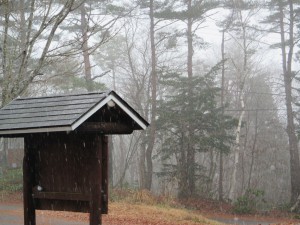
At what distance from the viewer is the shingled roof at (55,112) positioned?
6.10 metres

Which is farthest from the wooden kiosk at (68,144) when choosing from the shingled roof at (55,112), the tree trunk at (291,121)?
the tree trunk at (291,121)

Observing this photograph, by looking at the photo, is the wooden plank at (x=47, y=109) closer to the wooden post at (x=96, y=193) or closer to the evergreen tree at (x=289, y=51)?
the wooden post at (x=96, y=193)

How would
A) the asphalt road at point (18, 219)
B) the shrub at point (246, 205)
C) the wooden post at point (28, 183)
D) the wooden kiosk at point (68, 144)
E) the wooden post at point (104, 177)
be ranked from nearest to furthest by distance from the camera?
the wooden kiosk at point (68, 144) < the wooden post at point (104, 177) < the wooden post at point (28, 183) < the asphalt road at point (18, 219) < the shrub at point (246, 205)

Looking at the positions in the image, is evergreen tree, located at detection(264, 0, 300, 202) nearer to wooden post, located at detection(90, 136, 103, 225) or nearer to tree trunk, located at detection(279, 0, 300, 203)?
tree trunk, located at detection(279, 0, 300, 203)

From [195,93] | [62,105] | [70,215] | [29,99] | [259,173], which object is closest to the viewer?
[62,105]

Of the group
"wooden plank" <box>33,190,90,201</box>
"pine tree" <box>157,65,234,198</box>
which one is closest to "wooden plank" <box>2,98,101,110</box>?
"wooden plank" <box>33,190,90,201</box>

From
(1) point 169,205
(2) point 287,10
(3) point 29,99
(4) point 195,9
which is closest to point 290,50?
(2) point 287,10

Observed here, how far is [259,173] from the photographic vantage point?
38.6 m

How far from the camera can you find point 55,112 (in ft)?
21.3

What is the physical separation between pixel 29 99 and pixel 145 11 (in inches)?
848

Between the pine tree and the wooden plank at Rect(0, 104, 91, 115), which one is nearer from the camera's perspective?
the wooden plank at Rect(0, 104, 91, 115)

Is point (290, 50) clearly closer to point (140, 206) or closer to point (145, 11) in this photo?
point (145, 11)

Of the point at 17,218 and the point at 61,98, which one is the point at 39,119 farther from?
the point at 17,218

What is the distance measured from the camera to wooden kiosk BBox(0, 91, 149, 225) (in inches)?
253
